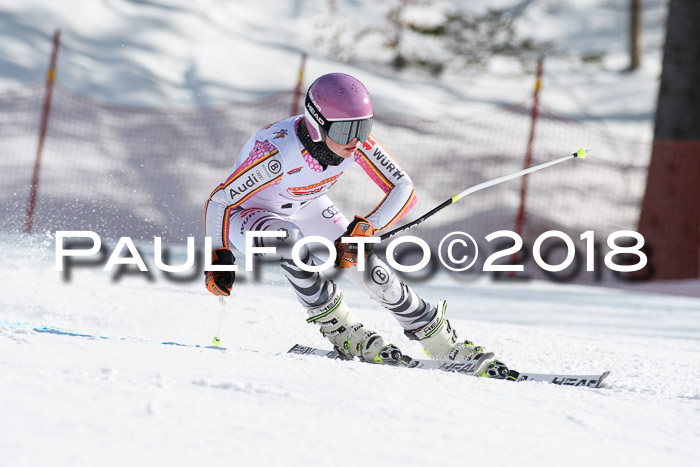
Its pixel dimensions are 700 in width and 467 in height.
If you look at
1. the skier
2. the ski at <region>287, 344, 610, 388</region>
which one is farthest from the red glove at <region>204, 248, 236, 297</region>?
the ski at <region>287, 344, 610, 388</region>

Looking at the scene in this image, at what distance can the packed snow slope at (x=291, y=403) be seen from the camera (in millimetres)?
2164

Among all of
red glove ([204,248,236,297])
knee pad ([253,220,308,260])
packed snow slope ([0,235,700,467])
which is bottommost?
packed snow slope ([0,235,700,467])

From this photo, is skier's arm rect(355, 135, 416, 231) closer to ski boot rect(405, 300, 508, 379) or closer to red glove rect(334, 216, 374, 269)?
red glove rect(334, 216, 374, 269)

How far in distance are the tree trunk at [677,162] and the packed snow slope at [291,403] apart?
Answer: 4478 mm

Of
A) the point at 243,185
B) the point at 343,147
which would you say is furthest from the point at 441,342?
the point at 243,185

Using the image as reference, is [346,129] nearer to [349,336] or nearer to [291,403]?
[349,336]

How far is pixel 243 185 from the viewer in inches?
155

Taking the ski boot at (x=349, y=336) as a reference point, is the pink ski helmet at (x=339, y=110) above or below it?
above

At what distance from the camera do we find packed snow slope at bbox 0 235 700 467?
7.10ft

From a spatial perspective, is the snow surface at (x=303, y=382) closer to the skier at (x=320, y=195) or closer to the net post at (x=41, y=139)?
the skier at (x=320, y=195)

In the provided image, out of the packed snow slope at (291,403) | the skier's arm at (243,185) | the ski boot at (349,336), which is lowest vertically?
the packed snow slope at (291,403)

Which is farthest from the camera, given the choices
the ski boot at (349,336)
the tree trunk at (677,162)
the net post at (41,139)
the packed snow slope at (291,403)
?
the tree trunk at (677,162)

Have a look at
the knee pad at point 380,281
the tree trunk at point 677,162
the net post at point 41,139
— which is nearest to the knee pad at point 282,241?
the knee pad at point 380,281

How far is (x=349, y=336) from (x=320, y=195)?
752 millimetres
